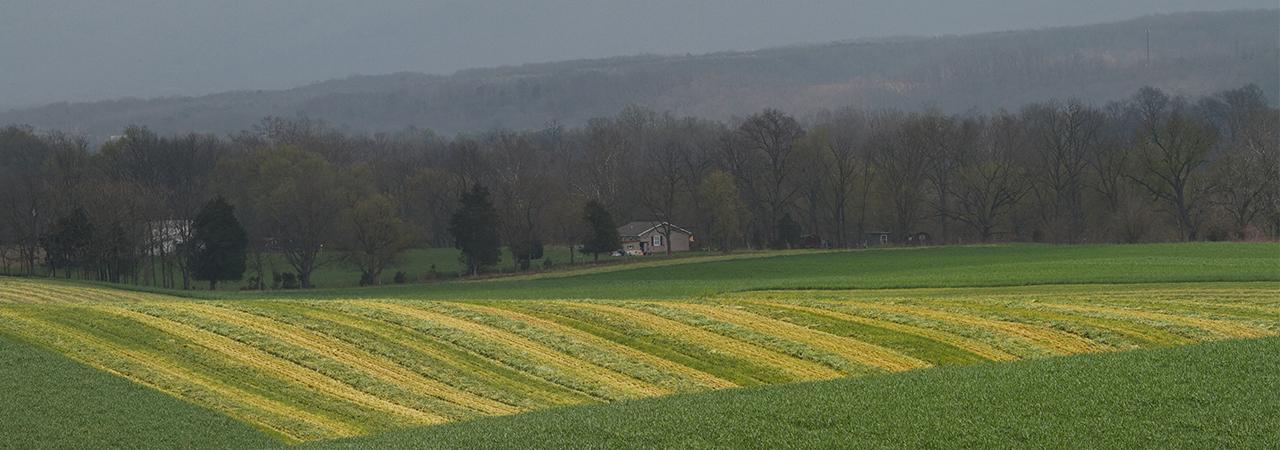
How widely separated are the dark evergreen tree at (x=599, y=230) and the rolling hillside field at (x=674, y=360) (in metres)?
50.5

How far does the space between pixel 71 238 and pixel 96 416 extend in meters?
69.5

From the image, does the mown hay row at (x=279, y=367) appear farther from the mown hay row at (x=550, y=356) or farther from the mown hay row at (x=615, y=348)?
the mown hay row at (x=615, y=348)

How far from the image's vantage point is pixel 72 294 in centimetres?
5609

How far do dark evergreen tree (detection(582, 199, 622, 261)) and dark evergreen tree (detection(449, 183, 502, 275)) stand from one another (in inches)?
314

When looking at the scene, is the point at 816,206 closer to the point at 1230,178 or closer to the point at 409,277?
the point at 1230,178

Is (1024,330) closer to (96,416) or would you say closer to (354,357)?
(354,357)

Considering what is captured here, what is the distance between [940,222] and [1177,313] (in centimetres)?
8524

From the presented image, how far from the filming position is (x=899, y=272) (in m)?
64.4

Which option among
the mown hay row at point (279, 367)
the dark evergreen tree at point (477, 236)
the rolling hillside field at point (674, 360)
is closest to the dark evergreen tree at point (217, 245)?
the dark evergreen tree at point (477, 236)

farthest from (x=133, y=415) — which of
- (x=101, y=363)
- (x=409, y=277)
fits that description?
(x=409, y=277)

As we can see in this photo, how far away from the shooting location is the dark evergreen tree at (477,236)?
305 ft

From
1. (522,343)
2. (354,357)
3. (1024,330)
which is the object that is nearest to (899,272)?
(1024,330)

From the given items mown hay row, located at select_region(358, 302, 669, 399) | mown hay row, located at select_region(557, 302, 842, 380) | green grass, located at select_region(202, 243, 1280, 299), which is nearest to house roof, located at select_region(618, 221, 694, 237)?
green grass, located at select_region(202, 243, 1280, 299)

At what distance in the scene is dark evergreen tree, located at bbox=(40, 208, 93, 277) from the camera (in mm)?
→ 85688
